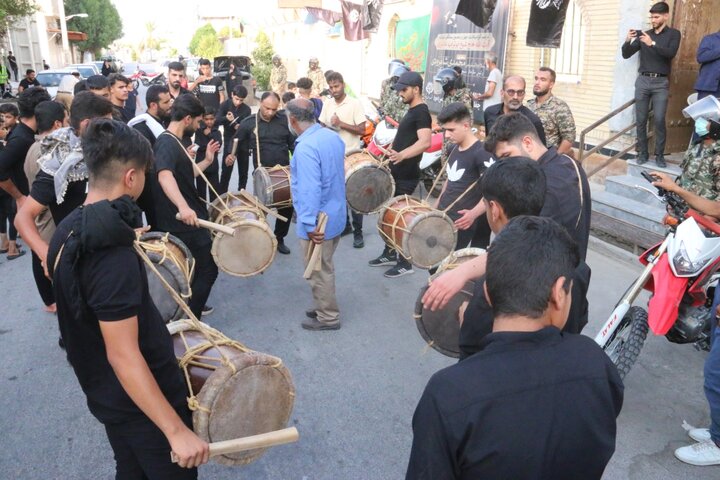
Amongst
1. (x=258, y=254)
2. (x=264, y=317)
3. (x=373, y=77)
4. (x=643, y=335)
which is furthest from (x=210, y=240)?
(x=373, y=77)

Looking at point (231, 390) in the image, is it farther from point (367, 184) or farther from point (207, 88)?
point (207, 88)

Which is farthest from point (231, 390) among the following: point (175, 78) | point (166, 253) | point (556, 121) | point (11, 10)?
point (11, 10)

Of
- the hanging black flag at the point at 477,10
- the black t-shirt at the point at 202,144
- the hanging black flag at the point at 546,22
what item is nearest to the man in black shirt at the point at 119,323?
the black t-shirt at the point at 202,144

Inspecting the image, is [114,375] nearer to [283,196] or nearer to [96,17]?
[283,196]

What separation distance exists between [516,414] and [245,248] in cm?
368

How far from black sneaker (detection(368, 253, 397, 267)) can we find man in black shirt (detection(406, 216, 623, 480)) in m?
4.97

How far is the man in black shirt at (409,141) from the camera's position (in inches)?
235

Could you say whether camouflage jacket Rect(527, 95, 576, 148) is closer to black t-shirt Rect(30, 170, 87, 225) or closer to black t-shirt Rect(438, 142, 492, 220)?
black t-shirt Rect(438, 142, 492, 220)

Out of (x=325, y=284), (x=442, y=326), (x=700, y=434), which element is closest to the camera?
(x=442, y=326)

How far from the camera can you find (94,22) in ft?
203

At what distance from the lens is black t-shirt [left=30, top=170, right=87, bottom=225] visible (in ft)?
12.2

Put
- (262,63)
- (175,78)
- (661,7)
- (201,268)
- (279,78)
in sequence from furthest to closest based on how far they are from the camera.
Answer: (262,63) < (279,78) < (175,78) < (661,7) < (201,268)

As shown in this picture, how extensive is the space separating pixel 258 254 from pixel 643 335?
2875 mm

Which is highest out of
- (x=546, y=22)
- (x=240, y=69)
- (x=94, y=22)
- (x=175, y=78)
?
(x=94, y=22)
